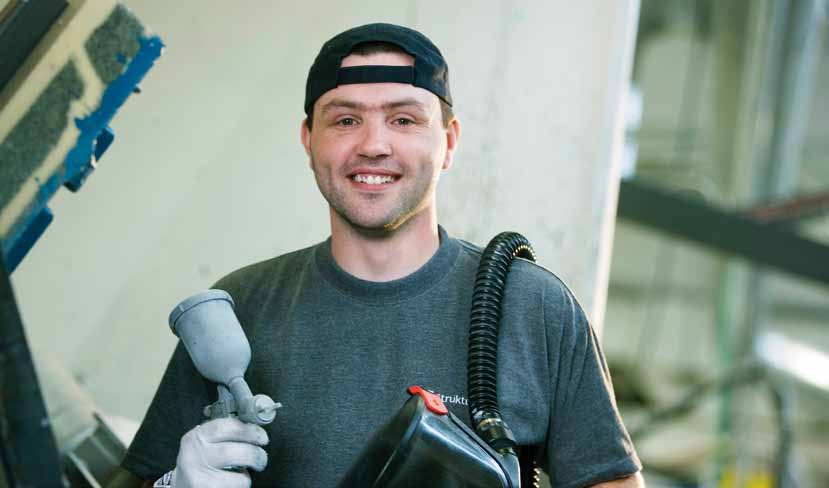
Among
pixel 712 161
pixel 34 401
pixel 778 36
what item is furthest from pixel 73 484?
pixel 712 161

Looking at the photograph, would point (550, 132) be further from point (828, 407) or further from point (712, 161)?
point (828, 407)

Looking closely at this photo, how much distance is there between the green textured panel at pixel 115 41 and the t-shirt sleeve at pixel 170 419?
646 mm

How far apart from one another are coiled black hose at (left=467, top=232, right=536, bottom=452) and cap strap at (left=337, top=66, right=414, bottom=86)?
0.29m

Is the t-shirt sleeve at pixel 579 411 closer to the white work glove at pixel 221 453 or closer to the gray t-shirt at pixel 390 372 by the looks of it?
the gray t-shirt at pixel 390 372

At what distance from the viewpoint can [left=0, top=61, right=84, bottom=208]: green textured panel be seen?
0.98m

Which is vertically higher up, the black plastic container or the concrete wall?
the concrete wall

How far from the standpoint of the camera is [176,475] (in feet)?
4.29

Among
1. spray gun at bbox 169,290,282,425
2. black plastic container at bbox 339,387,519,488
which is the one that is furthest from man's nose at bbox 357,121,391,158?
black plastic container at bbox 339,387,519,488

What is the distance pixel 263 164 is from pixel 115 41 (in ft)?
3.27

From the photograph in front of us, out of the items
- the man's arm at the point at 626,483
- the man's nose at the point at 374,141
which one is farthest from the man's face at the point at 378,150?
the man's arm at the point at 626,483

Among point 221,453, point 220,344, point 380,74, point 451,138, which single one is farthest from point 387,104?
point 221,453

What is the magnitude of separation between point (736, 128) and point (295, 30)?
4.13 m

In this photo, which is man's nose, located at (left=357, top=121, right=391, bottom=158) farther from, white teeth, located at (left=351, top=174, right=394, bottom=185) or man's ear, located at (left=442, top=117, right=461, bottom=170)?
man's ear, located at (left=442, top=117, right=461, bottom=170)

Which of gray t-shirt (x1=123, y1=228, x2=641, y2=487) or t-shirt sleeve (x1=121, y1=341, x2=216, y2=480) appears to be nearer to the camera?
gray t-shirt (x1=123, y1=228, x2=641, y2=487)
